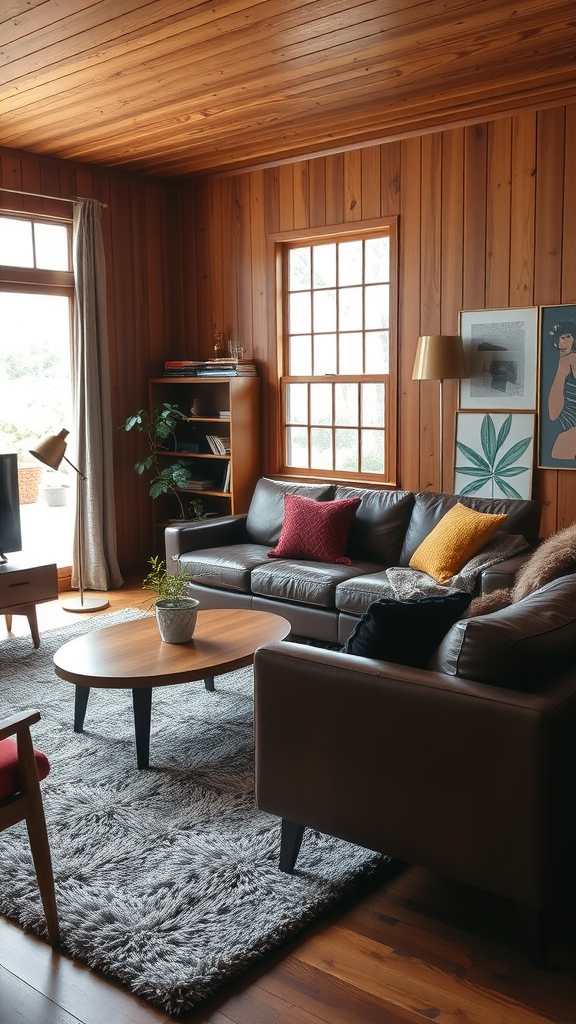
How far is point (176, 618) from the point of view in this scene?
3.55m

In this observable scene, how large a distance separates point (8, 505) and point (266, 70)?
2.66 metres

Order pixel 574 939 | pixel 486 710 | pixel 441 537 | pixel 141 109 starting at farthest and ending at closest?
pixel 141 109
pixel 441 537
pixel 574 939
pixel 486 710

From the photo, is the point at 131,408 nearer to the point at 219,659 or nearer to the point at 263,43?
the point at 263,43

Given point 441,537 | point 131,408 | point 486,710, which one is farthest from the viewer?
point 131,408

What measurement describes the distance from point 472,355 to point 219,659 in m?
2.67

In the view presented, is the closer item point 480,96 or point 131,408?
point 480,96

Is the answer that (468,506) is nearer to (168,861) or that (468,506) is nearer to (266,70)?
(266,70)

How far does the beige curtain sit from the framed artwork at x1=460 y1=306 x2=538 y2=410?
98.9 inches

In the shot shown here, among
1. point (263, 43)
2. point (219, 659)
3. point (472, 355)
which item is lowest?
point (219, 659)

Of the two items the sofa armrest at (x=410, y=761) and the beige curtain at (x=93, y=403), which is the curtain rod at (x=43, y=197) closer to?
the beige curtain at (x=93, y=403)

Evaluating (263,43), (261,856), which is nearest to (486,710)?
(261,856)

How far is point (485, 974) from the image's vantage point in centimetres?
211

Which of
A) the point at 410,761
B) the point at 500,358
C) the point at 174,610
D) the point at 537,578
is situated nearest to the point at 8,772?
the point at 410,761

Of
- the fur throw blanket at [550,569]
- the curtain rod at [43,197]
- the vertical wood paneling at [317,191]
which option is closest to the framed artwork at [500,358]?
the vertical wood paneling at [317,191]
